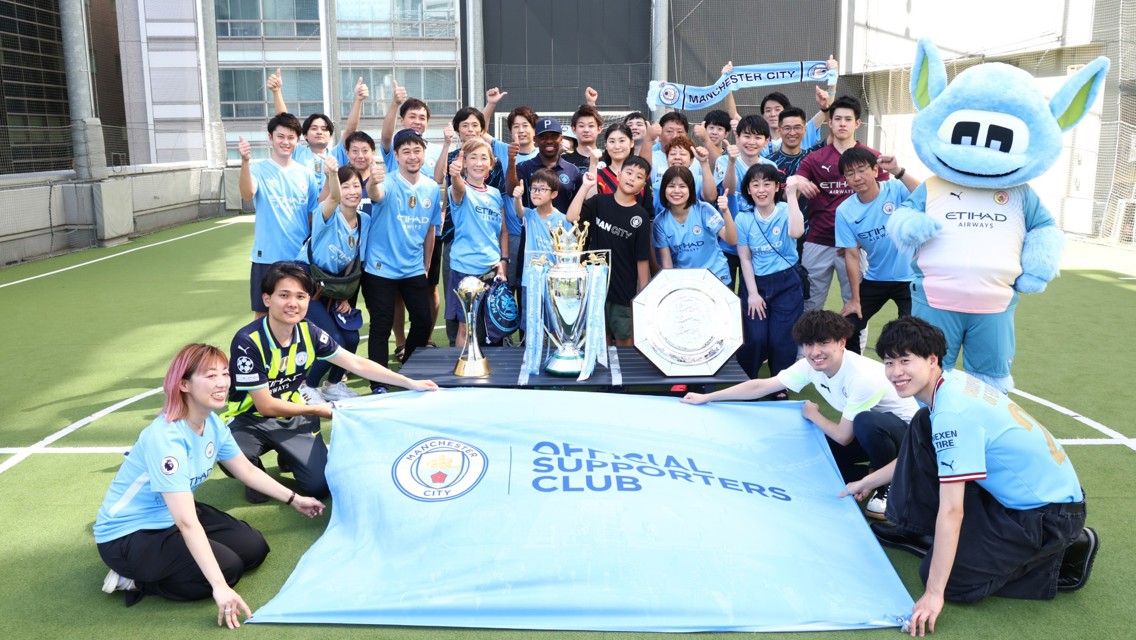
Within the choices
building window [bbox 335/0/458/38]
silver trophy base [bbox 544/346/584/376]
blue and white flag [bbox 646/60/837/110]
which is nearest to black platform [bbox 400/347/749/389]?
silver trophy base [bbox 544/346/584/376]

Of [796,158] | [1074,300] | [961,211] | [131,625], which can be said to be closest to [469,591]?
[131,625]

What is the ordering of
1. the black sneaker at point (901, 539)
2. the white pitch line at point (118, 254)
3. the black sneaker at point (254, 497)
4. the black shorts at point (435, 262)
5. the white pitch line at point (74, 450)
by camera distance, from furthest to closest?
the white pitch line at point (118, 254)
the black shorts at point (435, 262)
the white pitch line at point (74, 450)
the black sneaker at point (254, 497)
the black sneaker at point (901, 539)

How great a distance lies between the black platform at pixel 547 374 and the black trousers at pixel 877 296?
114 centimetres

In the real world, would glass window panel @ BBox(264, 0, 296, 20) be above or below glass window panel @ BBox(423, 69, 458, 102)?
above

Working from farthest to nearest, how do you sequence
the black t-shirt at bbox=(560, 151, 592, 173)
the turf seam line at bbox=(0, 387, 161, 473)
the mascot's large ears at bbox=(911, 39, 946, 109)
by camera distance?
the black t-shirt at bbox=(560, 151, 592, 173) < the turf seam line at bbox=(0, 387, 161, 473) < the mascot's large ears at bbox=(911, 39, 946, 109)

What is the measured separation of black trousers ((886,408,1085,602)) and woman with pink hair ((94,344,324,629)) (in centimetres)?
245

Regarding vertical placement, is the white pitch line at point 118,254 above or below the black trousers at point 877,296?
below

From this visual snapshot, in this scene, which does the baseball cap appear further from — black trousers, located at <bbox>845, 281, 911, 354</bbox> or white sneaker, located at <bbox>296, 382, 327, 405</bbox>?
white sneaker, located at <bbox>296, 382, 327, 405</bbox>

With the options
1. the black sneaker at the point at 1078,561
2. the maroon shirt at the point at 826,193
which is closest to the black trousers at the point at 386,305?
the maroon shirt at the point at 826,193

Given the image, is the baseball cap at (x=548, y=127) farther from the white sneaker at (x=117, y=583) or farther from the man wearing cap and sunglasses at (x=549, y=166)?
the white sneaker at (x=117, y=583)

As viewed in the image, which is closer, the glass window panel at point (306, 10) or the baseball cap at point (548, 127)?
the baseball cap at point (548, 127)

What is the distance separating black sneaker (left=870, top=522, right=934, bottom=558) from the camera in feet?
11.9

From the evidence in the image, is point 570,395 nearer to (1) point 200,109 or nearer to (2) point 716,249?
(2) point 716,249

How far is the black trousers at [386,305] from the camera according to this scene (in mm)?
5617
